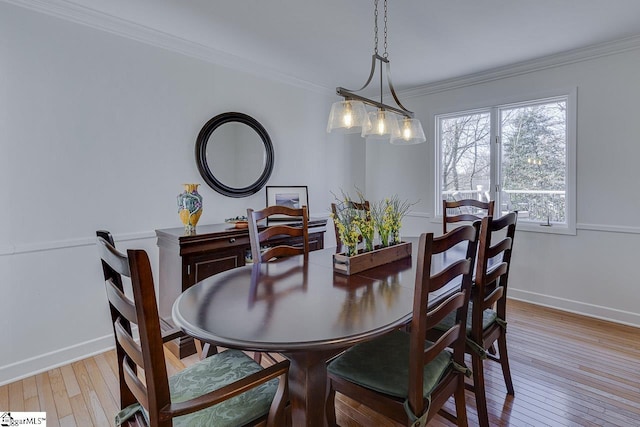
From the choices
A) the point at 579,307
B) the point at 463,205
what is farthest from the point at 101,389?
the point at 579,307

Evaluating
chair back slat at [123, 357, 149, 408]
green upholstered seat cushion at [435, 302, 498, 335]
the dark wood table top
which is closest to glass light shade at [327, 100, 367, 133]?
the dark wood table top

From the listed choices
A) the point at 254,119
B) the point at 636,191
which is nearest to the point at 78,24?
the point at 254,119

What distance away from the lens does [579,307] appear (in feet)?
10.7

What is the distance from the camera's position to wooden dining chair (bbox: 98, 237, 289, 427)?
34.9 inches

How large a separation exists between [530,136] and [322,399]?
358 centimetres

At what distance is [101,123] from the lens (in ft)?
8.27

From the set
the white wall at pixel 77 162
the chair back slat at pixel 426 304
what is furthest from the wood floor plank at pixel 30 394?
the chair back slat at pixel 426 304

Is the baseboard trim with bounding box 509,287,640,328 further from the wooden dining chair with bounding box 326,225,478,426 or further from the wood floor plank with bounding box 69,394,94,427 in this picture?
the wood floor plank with bounding box 69,394,94,427

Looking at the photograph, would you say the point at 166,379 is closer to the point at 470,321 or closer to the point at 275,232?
the point at 275,232

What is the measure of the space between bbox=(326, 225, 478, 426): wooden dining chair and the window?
2525 mm

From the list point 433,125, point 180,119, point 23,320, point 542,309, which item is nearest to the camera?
point 23,320

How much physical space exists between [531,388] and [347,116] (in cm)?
204

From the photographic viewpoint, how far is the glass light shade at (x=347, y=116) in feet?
6.26

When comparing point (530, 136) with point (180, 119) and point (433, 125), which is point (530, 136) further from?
point (180, 119)
